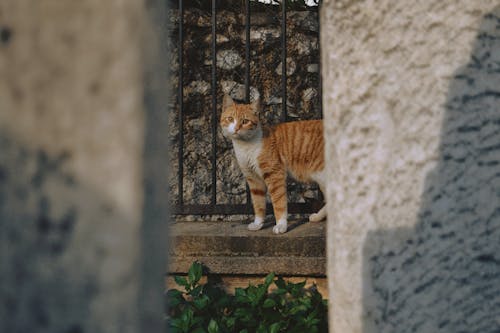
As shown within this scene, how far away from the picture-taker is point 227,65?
3502mm

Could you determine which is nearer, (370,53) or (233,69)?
(370,53)

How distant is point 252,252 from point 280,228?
0.90ft

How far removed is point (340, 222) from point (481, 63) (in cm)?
36

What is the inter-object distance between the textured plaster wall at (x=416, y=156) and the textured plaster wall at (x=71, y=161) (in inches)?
22.0

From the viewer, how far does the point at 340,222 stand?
929 millimetres

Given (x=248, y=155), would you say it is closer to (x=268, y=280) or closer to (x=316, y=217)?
(x=316, y=217)

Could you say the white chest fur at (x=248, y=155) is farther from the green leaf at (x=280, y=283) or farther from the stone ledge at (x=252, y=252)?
the green leaf at (x=280, y=283)

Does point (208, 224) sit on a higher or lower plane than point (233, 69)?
lower

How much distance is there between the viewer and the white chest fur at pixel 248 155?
321cm

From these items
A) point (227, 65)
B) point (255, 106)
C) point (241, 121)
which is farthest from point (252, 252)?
point (227, 65)

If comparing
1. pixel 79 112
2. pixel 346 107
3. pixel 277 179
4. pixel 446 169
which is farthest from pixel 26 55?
pixel 277 179

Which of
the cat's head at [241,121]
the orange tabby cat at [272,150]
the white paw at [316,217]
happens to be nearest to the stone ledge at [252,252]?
the white paw at [316,217]

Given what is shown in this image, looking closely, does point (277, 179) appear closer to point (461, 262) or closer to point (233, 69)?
point (233, 69)

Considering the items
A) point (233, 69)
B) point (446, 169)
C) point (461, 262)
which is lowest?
point (461, 262)
